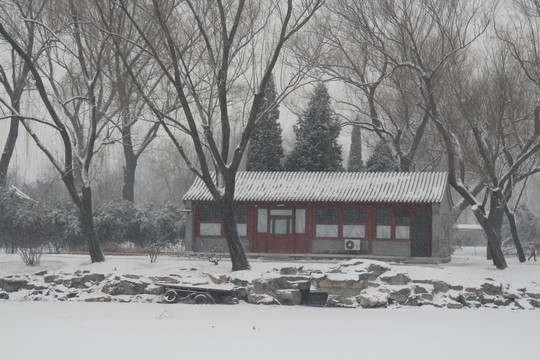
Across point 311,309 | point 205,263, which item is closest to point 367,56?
point 205,263

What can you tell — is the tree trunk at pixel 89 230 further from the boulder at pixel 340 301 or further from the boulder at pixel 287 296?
the boulder at pixel 340 301

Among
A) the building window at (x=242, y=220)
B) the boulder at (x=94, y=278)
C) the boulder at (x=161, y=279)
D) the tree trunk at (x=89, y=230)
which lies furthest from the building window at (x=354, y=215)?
the boulder at (x=94, y=278)

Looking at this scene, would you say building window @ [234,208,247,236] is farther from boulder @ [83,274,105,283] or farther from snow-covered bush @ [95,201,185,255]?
boulder @ [83,274,105,283]

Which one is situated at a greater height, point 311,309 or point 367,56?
point 367,56

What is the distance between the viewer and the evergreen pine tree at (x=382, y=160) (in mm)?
46969

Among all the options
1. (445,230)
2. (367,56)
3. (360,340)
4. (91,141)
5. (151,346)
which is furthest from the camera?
(367,56)

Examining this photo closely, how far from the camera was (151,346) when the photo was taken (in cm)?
1666

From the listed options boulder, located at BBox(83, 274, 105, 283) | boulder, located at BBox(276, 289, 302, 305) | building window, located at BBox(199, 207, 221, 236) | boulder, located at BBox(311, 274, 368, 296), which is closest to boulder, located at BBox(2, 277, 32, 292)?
boulder, located at BBox(83, 274, 105, 283)

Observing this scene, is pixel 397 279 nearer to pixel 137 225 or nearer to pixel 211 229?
pixel 211 229

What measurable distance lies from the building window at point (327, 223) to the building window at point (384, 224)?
1907mm

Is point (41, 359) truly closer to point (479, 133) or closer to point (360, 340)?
point (360, 340)

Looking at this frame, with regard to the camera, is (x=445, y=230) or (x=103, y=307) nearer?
(x=103, y=307)

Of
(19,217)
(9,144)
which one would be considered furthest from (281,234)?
(9,144)

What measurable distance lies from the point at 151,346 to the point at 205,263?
12944 millimetres
